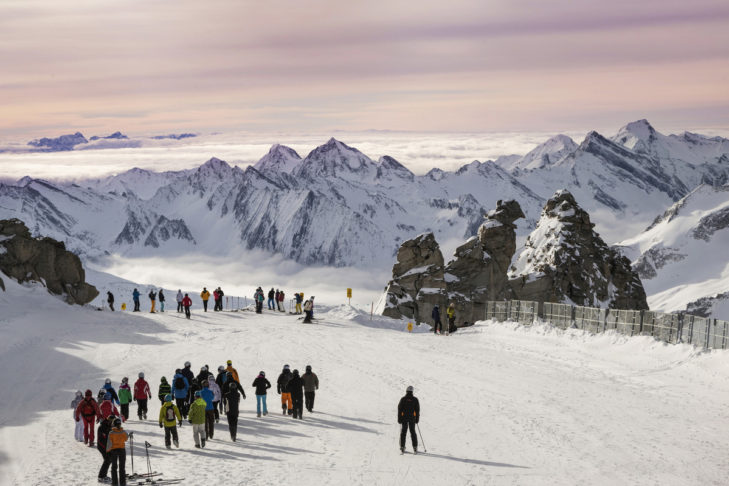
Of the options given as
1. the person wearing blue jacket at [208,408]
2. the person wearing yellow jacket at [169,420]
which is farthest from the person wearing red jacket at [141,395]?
the person wearing yellow jacket at [169,420]

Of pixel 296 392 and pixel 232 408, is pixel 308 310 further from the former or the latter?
pixel 232 408

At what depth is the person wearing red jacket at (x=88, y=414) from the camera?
64.3 ft

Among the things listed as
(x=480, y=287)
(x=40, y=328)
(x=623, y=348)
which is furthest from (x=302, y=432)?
(x=480, y=287)

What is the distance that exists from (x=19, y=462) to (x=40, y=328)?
89.6ft

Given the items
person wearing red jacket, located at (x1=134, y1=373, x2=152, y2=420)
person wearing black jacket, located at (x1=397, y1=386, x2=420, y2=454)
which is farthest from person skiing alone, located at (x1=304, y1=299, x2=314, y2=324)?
person wearing black jacket, located at (x1=397, y1=386, x2=420, y2=454)

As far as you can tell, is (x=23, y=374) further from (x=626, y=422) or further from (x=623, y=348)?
(x=623, y=348)

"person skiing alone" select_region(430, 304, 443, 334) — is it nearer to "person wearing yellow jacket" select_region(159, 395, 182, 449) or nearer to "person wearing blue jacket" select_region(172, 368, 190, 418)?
"person wearing blue jacket" select_region(172, 368, 190, 418)

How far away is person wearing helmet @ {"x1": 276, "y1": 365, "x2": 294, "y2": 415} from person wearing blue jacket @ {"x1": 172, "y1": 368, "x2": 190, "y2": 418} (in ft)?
9.39

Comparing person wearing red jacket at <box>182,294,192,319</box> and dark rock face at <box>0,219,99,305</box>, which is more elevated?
dark rock face at <box>0,219,99,305</box>

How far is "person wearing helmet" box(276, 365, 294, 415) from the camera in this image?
75.0ft

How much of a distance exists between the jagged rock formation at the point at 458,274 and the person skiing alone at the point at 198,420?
4641 centimetres

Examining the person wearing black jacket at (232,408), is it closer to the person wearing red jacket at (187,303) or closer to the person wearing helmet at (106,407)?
the person wearing helmet at (106,407)

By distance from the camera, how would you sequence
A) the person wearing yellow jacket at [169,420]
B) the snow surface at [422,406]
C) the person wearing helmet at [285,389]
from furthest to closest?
the person wearing helmet at [285,389] → the person wearing yellow jacket at [169,420] → the snow surface at [422,406]

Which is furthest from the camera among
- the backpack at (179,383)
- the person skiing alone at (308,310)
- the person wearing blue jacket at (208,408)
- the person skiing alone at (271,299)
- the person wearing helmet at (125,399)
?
the person skiing alone at (271,299)
